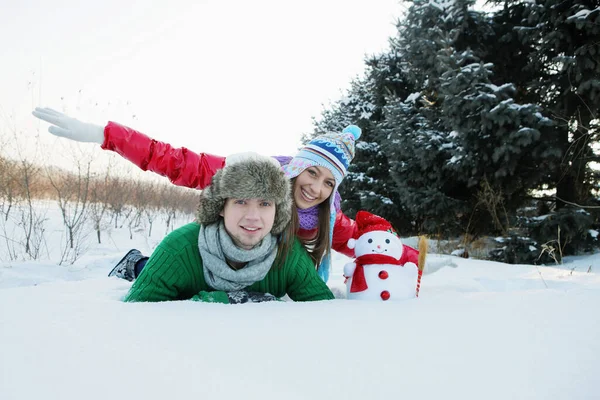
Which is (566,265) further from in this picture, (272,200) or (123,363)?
(123,363)

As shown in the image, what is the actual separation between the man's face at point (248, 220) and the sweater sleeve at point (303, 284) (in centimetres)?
28

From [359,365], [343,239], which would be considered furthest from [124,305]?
[343,239]

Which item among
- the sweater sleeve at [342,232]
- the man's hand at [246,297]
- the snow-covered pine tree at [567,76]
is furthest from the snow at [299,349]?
the snow-covered pine tree at [567,76]

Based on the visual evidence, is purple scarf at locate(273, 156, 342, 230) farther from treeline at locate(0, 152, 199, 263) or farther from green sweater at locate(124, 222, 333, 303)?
treeline at locate(0, 152, 199, 263)

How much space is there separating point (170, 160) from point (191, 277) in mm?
983

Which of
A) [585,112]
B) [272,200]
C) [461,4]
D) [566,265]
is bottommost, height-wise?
[566,265]

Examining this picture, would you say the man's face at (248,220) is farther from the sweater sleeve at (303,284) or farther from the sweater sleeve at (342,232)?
the sweater sleeve at (342,232)

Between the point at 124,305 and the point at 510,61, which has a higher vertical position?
the point at 510,61

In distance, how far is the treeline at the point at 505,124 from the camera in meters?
4.17

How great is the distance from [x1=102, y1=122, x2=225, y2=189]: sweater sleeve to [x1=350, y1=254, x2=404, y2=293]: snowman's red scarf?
3.93ft

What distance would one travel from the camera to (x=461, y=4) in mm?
4746

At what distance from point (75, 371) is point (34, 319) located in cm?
44

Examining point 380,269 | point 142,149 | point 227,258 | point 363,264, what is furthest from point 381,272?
point 142,149

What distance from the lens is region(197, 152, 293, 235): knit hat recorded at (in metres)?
1.62
